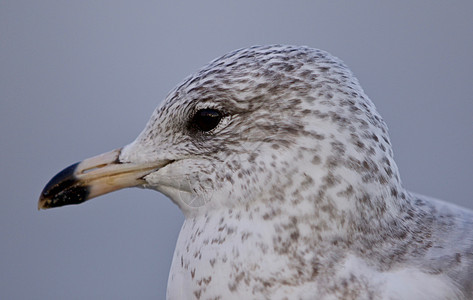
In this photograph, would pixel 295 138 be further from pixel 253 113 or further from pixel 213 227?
pixel 213 227

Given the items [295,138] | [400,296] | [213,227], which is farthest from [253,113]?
[400,296]

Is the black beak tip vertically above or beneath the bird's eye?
beneath

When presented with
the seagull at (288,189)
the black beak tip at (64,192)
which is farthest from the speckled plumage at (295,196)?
the black beak tip at (64,192)

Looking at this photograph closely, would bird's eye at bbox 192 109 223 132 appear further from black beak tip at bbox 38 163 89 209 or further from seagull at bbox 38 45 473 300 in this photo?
black beak tip at bbox 38 163 89 209

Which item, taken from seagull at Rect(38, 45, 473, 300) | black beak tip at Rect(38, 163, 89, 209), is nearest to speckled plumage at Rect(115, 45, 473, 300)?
seagull at Rect(38, 45, 473, 300)

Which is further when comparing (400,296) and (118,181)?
(118,181)

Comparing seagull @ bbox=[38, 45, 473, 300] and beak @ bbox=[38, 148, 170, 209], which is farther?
beak @ bbox=[38, 148, 170, 209]
